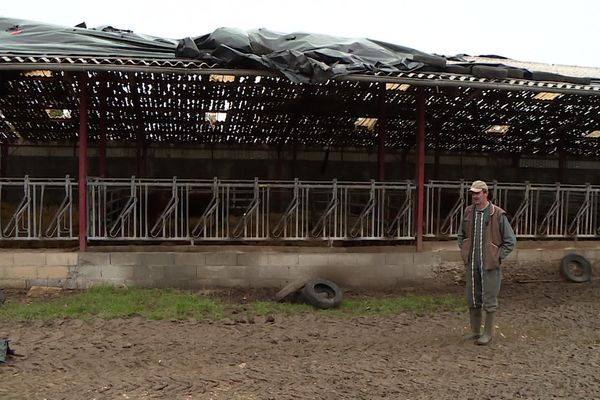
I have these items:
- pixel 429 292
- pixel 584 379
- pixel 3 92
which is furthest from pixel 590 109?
pixel 3 92

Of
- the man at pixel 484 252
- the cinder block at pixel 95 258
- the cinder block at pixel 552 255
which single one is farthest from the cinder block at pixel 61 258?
the cinder block at pixel 552 255

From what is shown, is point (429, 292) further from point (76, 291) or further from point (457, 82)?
point (76, 291)

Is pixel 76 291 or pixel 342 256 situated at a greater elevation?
pixel 342 256

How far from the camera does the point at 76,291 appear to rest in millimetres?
6355

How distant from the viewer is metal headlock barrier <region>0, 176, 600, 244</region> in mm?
6727

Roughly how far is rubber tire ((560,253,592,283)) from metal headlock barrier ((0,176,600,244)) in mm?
479

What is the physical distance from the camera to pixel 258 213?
306 inches

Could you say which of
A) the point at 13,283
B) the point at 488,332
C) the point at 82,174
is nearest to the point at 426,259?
the point at 488,332

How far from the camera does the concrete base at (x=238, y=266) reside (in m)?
6.41

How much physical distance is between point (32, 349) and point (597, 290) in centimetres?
736

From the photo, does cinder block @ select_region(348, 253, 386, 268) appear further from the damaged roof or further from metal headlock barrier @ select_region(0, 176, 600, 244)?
the damaged roof

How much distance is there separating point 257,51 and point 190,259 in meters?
3.04

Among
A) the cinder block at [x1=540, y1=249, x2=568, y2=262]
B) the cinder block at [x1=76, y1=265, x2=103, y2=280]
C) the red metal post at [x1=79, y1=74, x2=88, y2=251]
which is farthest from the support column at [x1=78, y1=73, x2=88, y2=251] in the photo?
the cinder block at [x1=540, y1=249, x2=568, y2=262]

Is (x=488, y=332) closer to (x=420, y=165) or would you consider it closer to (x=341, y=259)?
(x=341, y=259)
